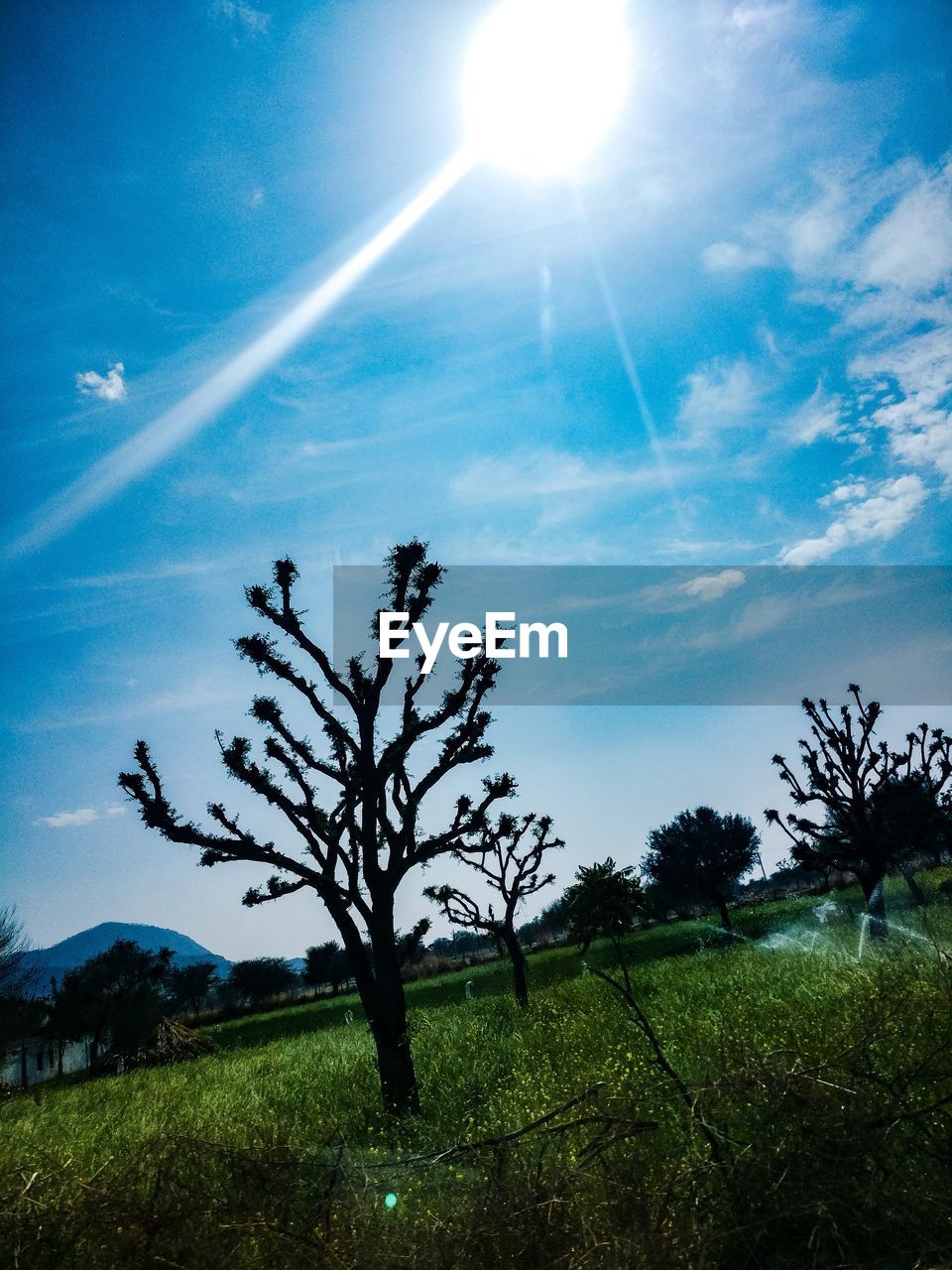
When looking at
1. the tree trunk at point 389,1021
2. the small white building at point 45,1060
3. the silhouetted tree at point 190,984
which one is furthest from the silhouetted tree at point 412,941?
the silhouetted tree at point 190,984

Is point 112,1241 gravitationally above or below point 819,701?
below

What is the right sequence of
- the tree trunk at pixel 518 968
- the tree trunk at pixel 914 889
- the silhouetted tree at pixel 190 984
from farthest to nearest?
the silhouetted tree at pixel 190 984, the tree trunk at pixel 518 968, the tree trunk at pixel 914 889

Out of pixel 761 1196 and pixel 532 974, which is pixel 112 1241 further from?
pixel 532 974

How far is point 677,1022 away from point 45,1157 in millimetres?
8181

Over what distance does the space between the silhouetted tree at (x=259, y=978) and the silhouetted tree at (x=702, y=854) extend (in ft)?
153

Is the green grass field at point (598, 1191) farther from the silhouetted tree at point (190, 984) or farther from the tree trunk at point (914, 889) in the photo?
the silhouetted tree at point (190, 984)

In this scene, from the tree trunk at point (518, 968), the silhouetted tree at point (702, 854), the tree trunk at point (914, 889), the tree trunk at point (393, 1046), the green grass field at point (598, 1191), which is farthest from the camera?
the silhouetted tree at point (702, 854)

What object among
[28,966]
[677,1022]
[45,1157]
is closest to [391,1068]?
[677,1022]

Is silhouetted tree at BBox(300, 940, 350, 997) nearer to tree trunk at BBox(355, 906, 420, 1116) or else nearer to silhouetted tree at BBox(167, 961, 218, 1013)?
silhouetted tree at BBox(167, 961, 218, 1013)

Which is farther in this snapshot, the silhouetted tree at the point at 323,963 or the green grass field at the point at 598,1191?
the silhouetted tree at the point at 323,963

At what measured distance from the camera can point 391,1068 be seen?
381 inches

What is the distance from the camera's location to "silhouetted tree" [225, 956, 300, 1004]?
70875 mm

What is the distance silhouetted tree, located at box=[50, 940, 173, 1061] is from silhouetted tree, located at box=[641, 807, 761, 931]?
124 feet

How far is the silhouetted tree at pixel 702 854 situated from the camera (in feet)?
161
